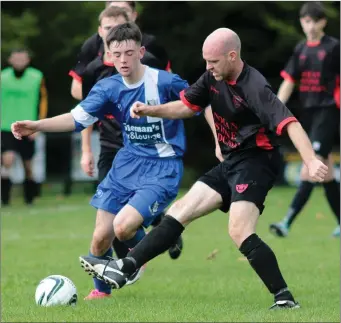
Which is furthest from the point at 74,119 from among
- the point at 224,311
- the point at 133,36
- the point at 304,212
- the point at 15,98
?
the point at 15,98

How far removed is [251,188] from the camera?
24.4 feet

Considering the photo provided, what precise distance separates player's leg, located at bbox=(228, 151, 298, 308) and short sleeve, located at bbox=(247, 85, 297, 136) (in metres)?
0.35

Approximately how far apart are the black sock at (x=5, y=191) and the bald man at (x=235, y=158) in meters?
10.6

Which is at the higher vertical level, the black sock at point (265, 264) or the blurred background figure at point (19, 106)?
the black sock at point (265, 264)

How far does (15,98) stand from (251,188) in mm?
10959

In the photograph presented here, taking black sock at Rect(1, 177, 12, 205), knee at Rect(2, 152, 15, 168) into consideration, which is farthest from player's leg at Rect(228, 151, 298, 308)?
black sock at Rect(1, 177, 12, 205)

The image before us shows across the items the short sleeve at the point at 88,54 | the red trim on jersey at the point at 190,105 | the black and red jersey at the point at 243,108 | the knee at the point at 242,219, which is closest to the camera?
the black and red jersey at the point at 243,108

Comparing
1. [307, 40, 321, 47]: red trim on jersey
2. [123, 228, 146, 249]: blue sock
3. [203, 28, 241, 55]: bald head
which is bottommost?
[123, 228, 146, 249]: blue sock

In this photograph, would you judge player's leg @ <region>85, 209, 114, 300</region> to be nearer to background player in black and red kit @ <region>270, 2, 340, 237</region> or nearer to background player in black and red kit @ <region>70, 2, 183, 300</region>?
background player in black and red kit @ <region>70, 2, 183, 300</region>

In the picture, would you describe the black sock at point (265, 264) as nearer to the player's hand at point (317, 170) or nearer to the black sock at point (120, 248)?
the player's hand at point (317, 170)

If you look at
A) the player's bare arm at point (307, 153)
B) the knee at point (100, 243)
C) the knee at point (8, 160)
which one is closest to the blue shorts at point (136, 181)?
the knee at point (100, 243)

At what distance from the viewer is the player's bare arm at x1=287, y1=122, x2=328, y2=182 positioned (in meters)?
6.92

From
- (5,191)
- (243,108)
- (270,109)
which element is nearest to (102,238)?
(243,108)

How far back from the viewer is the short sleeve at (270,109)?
7172 millimetres
